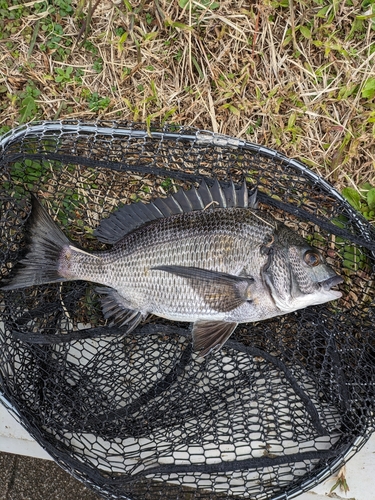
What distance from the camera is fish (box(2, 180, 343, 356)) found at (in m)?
2.71

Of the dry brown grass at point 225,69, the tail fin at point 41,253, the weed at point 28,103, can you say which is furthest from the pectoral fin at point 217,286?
the weed at point 28,103

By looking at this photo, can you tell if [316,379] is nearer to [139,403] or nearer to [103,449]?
[139,403]

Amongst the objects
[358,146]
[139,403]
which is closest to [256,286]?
[139,403]

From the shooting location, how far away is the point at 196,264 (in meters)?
2.74

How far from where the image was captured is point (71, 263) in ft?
9.48

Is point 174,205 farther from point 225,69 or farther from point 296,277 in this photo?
point 225,69

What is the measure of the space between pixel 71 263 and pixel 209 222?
83 centimetres

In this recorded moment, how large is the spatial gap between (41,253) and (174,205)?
2.68 ft

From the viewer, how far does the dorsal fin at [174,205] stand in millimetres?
2832

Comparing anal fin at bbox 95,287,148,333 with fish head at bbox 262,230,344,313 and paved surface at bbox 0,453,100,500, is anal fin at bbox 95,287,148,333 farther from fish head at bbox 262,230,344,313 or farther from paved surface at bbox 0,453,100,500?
paved surface at bbox 0,453,100,500

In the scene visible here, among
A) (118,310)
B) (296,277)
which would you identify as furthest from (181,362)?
(296,277)

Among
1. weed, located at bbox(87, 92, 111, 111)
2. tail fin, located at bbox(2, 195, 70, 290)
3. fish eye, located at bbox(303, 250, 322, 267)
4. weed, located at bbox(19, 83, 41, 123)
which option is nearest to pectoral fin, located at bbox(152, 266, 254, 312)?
fish eye, located at bbox(303, 250, 322, 267)

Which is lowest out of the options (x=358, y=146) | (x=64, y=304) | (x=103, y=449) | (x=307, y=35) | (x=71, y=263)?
(x=103, y=449)

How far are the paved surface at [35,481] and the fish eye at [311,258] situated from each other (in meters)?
2.22
